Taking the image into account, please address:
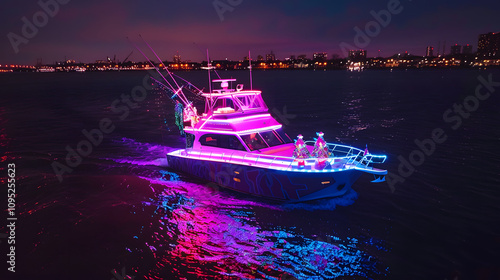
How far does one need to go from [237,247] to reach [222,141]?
4.62 m

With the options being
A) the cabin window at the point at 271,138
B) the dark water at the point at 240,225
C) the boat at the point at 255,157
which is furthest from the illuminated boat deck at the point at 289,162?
the dark water at the point at 240,225

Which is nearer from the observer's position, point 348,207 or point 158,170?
point 348,207

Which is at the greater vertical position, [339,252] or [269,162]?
[269,162]

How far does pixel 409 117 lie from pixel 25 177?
3000cm

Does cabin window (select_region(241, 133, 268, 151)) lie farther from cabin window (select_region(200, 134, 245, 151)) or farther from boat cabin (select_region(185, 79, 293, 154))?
cabin window (select_region(200, 134, 245, 151))

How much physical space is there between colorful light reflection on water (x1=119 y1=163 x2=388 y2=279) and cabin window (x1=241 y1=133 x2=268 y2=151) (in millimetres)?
2185

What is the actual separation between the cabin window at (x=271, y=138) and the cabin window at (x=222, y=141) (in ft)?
A: 3.74

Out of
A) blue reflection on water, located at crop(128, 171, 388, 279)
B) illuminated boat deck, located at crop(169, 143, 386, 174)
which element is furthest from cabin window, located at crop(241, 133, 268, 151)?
blue reflection on water, located at crop(128, 171, 388, 279)

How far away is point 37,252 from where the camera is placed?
29.3 feet

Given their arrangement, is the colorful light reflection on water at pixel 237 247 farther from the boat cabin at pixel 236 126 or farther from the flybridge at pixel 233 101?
the flybridge at pixel 233 101

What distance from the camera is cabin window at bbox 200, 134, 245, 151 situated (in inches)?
467

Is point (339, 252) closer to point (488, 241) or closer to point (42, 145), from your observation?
point (488, 241)

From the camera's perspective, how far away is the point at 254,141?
11992 millimetres

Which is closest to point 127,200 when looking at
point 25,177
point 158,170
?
point 158,170
